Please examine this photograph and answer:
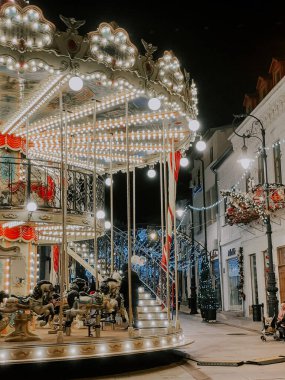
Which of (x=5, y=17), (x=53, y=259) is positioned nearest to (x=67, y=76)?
(x=5, y=17)

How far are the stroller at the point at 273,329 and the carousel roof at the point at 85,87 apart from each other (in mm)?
6126

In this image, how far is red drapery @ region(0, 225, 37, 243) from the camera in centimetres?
1410

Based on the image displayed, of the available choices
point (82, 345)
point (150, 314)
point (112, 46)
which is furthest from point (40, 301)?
point (112, 46)

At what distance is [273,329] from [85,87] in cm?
999

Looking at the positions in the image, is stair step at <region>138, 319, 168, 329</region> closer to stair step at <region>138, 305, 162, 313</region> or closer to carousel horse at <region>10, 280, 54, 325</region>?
stair step at <region>138, 305, 162, 313</region>

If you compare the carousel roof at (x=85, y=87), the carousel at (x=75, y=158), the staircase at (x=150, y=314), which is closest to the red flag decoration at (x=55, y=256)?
the carousel at (x=75, y=158)

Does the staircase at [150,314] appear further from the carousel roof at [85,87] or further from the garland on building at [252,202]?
the garland on building at [252,202]

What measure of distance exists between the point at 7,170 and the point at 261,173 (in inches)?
594

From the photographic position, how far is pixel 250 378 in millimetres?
9914

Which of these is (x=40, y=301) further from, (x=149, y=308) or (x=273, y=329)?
(x=273, y=329)

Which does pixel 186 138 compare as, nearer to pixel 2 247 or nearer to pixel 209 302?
pixel 2 247

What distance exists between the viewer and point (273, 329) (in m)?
17.1

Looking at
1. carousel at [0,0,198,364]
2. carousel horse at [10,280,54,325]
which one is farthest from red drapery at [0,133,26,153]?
carousel horse at [10,280,54,325]

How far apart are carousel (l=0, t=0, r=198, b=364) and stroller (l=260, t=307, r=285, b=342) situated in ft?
11.5
